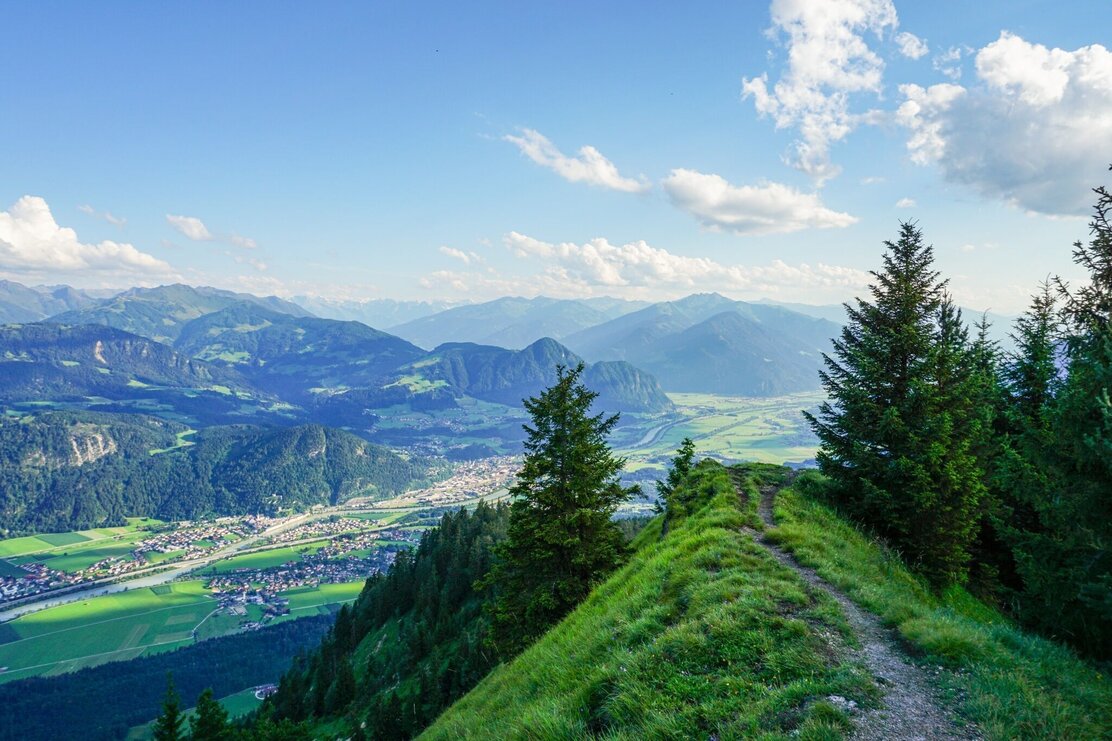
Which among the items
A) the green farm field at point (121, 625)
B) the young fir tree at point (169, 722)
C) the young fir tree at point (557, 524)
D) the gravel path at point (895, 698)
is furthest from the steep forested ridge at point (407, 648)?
the green farm field at point (121, 625)

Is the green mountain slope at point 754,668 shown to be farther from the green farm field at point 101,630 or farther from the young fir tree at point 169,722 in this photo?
the green farm field at point 101,630

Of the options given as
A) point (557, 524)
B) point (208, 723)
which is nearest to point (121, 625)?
point (208, 723)

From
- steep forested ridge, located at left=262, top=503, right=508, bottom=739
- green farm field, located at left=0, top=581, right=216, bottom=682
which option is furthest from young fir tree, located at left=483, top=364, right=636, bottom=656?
green farm field, located at left=0, top=581, right=216, bottom=682

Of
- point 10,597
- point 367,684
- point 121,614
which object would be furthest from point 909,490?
point 10,597

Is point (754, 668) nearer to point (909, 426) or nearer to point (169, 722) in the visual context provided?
point (909, 426)

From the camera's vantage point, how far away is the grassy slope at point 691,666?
23.8 feet

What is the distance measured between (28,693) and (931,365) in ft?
635

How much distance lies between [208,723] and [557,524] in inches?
1413

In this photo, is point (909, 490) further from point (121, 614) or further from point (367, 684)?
point (121, 614)

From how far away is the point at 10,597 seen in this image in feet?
575

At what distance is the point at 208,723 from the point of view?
3691 centimetres

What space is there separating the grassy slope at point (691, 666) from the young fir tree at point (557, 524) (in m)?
6.41

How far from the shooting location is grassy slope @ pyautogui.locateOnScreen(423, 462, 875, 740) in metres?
7.25

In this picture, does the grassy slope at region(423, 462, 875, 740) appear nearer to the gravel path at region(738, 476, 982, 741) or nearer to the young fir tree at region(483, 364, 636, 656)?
the gravel path at region(738, 476, 982, 741)
